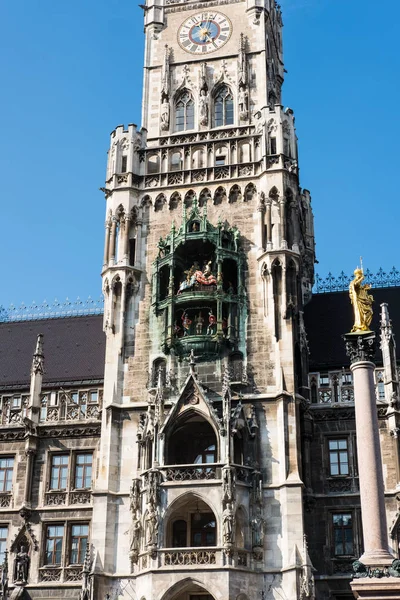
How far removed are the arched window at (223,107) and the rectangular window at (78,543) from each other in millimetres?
18825

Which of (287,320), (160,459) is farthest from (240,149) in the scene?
(160,459)

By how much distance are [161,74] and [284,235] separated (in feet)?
37.3

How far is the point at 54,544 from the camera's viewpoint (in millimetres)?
36531

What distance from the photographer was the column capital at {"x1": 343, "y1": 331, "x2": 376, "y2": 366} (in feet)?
88.0

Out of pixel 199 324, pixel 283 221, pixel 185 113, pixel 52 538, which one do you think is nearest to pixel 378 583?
pixel 199 324

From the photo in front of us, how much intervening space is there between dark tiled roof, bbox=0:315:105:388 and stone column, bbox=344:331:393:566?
16.7 m

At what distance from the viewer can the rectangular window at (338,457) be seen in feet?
118

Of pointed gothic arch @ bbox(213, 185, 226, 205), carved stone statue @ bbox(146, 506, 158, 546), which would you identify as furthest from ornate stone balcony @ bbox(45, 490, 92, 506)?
pointed gothic arch @ bbox(213, 185, 226, 205)

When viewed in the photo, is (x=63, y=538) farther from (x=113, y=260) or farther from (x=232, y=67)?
(x=232, y=67)

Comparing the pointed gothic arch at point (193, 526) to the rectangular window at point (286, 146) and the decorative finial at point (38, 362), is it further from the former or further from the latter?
Answer: the rectangular window at point (286, 146)

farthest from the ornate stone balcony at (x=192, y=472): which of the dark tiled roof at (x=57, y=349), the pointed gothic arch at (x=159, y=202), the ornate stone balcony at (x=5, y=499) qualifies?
the pointed gothic arch at (x=159, y=202)

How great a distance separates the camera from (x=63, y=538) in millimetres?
36438

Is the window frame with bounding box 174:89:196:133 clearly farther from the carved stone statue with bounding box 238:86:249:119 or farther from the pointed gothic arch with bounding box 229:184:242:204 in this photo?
the pointed gothic arch with bounding box 229:184:242:204

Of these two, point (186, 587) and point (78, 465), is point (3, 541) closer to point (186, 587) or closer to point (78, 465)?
point (78, 465)
